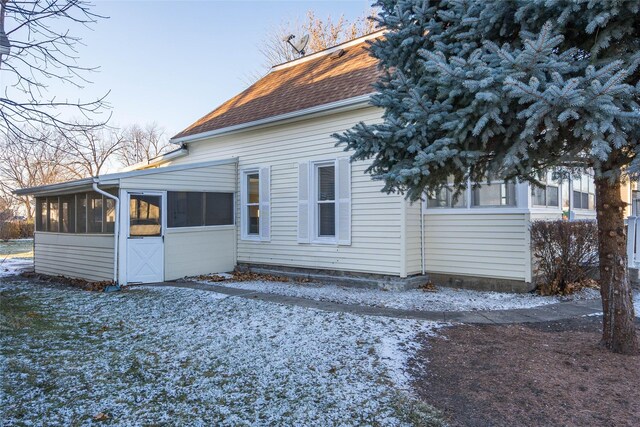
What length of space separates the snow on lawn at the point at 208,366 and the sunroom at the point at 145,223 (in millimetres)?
2623

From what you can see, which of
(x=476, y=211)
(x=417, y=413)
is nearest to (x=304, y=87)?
(x=476, y=211)

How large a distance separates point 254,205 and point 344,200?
→ 2919 mm

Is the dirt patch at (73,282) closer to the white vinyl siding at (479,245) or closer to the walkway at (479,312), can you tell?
the walkway at (479,312)

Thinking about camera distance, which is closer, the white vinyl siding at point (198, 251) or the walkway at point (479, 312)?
the walkway at point (479, 312)

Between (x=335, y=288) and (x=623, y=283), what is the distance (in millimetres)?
5188

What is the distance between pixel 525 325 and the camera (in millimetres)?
5570

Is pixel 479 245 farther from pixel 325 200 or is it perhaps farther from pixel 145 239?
pixel 145 239

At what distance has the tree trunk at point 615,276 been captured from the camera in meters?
4.22

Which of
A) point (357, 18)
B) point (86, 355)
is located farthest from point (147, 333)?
point (357, 18)

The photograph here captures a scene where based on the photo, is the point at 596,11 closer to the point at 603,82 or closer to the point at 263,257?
the point at 603,82

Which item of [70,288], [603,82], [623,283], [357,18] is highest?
[357,18]

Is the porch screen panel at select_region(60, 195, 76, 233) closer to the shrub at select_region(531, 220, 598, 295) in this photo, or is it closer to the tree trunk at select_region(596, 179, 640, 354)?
the shrub at select_region(531, 220, 598, 295)

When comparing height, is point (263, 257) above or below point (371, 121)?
Answer: below

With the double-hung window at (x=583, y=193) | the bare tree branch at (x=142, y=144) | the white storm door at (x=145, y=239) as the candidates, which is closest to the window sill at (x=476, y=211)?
the double-hung window at (x=583, y=193)
